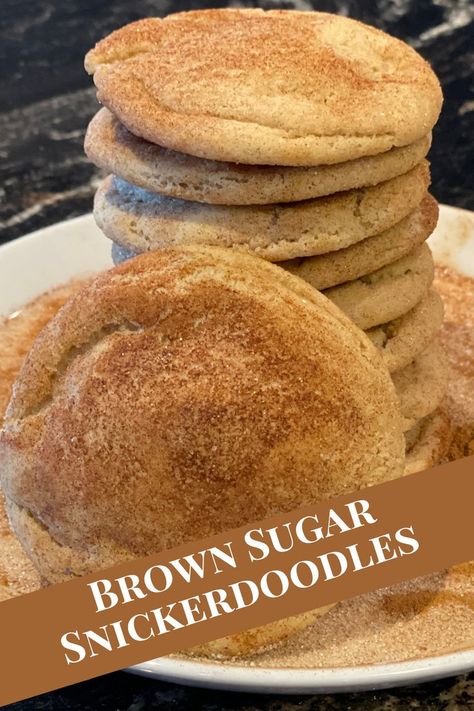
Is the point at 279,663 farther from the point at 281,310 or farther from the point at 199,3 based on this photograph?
the point at 199,3

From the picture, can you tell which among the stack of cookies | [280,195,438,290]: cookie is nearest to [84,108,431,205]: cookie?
the stack of cookies

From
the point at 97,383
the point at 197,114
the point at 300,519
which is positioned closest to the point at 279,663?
the point at 300,519

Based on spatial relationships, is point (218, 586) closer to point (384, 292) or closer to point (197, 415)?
point (197, 415)

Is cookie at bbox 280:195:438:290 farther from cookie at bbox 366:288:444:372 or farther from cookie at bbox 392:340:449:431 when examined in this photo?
cookie at bbox 392:340:449:431

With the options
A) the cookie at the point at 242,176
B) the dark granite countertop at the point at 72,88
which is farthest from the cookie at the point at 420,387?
the dark granite countertop at the point at 72,88

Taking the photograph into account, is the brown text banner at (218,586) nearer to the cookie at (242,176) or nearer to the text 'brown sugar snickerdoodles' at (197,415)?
the text 'brown sugar snickerdoodles' at (197,415)

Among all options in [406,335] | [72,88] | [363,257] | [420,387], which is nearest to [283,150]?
[363,257]

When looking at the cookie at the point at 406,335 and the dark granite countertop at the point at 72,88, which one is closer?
the cookie at the point at 406,335
